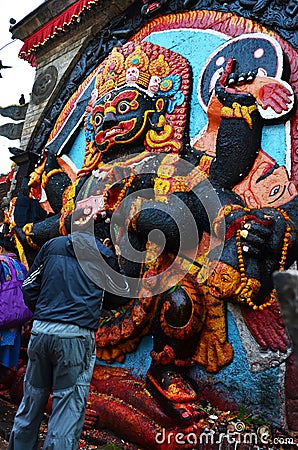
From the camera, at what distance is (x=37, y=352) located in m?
2.42

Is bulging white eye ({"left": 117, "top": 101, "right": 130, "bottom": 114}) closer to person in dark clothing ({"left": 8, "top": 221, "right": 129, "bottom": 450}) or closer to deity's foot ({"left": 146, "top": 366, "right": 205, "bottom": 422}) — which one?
person in dark clothing ({"left": 8, "top": 221, "right": 129, "bottom": 450})

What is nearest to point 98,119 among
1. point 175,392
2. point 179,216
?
point 179,216

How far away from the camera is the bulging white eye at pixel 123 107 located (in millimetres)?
4398

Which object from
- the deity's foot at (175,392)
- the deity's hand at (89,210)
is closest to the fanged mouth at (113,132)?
the deity's hand at (89,210)

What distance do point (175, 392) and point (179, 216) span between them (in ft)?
4.63

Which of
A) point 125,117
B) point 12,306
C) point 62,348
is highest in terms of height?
point 125,117

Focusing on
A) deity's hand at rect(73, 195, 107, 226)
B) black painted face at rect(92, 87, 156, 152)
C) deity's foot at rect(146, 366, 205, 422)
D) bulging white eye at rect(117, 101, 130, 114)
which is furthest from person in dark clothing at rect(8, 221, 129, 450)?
bulging white eye at rect(117, 101, 130, 114)

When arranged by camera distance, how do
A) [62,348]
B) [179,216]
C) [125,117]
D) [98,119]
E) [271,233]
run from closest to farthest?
[62,348], [271,233], [179,216], [125,117], [98,119]

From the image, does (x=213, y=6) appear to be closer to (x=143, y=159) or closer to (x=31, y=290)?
(x=143, y=159)

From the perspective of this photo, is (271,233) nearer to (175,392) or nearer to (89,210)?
(175,392)

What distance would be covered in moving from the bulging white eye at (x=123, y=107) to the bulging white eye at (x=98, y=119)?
0.25 meters

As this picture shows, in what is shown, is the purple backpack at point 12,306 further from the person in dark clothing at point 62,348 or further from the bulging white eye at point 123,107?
the bulging white eye at point 123,107

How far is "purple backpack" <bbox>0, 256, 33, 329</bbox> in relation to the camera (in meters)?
3.81

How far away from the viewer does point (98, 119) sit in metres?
4.61
